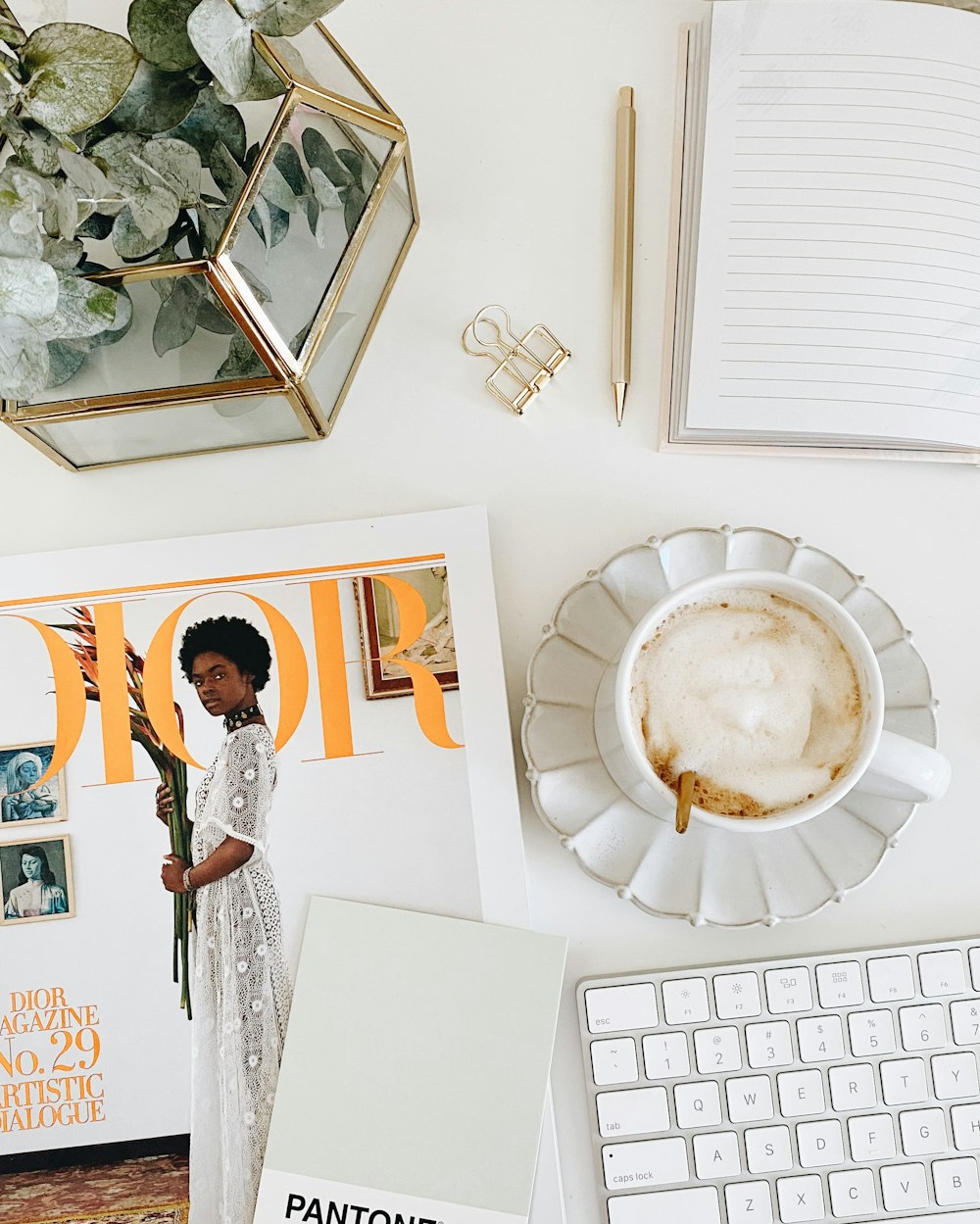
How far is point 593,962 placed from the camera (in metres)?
0.57

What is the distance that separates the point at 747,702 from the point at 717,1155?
0.27m

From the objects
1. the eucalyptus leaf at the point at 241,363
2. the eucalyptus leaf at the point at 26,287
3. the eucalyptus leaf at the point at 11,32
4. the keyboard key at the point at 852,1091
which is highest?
the eucalyptus leaf at the point at 11,32

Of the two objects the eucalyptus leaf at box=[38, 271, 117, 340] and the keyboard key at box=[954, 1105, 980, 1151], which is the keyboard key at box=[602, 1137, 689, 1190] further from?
the eucalyptus leaf at box=[38, 271, 117, 340]

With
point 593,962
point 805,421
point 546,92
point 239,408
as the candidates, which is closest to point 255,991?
point 593,962

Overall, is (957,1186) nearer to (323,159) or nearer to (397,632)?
(397,632)

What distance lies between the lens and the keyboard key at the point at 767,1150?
0.55 meters

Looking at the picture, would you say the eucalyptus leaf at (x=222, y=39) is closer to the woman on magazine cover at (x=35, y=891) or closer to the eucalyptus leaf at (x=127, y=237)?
the eucalyptus leaf at (x=127, y=237)

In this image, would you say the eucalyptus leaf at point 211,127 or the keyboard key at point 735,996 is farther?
the keyboard key at point 735,996

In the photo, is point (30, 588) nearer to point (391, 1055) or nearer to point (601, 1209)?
point (391, 1055)

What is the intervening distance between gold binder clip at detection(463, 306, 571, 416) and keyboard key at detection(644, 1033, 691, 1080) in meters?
0.38

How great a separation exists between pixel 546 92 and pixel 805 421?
267mm

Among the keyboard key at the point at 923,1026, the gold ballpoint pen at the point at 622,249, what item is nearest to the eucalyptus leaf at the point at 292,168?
the gold ballpoint pen at the point at 622,249

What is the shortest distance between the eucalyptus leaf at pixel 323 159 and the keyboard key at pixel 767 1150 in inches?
22.3

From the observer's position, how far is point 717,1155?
1.81ft
